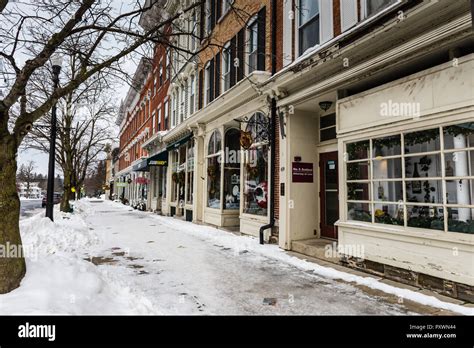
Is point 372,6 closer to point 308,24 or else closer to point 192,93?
point 308,24

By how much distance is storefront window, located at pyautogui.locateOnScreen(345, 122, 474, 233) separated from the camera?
467 cm

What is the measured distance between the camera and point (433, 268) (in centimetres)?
483

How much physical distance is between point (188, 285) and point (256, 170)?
5380 millimetres

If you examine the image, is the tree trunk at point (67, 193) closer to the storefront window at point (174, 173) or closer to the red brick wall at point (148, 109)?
the storefront window at point (174, 173)

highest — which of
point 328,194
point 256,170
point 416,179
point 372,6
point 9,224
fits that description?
point 372,6

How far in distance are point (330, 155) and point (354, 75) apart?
2.62 meters

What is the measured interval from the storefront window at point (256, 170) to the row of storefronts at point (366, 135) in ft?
0.17

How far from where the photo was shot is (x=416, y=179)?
5379 millimetres

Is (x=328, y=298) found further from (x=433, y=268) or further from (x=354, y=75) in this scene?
(x=354, y=75)

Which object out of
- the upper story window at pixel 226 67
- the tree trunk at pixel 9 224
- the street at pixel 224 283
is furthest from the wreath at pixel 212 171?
the tree trunk at pixel 9 224

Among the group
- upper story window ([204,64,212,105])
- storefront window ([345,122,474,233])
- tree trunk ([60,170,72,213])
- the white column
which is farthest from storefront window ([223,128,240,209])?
tree trunk ([60,170,72,213])

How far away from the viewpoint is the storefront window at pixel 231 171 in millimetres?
12352

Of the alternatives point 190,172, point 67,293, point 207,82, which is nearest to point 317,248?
point 67,293

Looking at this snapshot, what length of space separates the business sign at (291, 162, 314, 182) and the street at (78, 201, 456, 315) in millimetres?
2052
